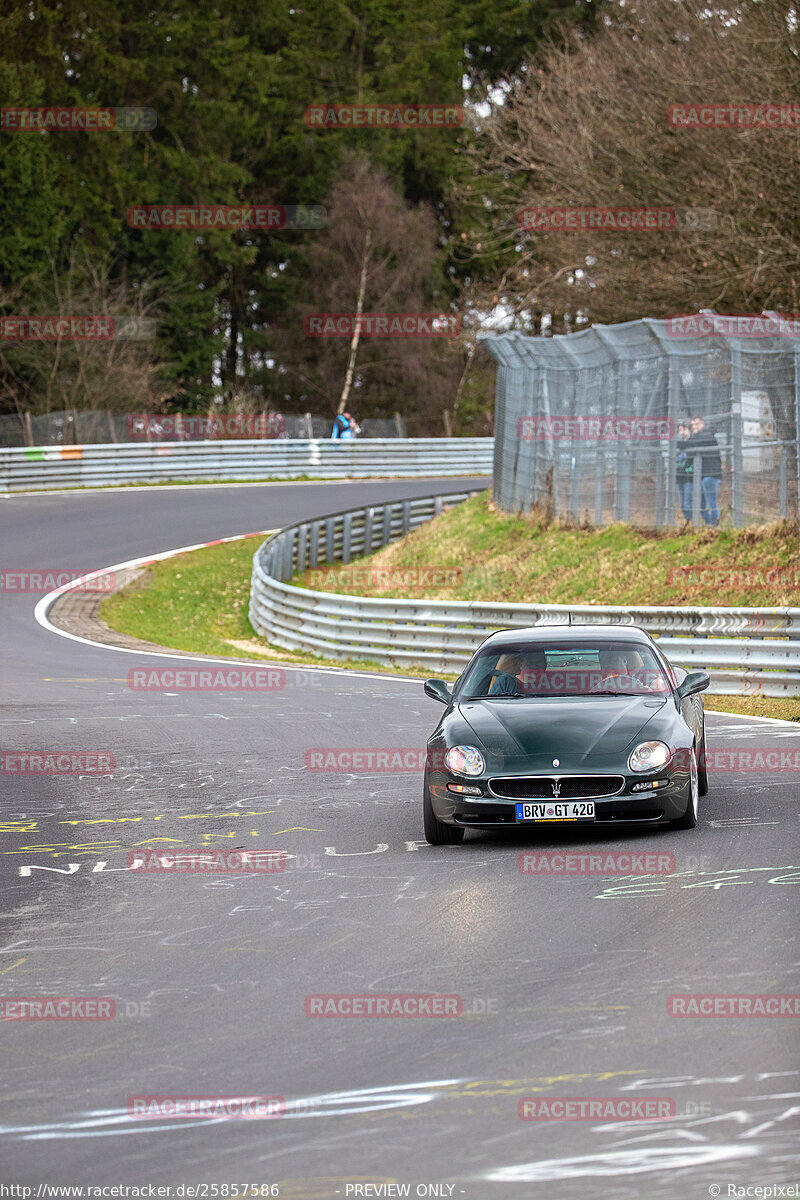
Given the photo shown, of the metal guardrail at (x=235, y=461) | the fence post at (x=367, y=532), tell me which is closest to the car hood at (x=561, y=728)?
the fence post at (x=367, y=532)

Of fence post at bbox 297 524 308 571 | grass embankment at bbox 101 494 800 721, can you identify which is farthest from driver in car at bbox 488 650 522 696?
fence post at bbox 297 524 308 571

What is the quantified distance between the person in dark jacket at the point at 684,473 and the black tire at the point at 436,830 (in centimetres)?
1401

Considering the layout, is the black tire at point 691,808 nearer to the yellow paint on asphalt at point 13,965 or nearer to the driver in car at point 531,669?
the driver in car at point 531,669

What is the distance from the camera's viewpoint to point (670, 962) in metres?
6.40

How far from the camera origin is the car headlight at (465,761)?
29.6 ft

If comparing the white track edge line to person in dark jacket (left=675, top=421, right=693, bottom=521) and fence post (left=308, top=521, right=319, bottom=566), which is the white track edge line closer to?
fence post (left=308, top=521, right=319, bottom=566)

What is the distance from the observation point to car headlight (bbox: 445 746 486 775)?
29.6 ft

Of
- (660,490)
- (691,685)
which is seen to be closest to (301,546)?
(660,490)

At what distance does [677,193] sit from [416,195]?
4448 cm

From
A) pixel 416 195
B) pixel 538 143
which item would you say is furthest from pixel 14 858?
pixel 416 195

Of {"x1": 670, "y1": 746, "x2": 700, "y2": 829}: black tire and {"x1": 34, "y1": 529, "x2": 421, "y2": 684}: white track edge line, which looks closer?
{"x1": 670, "y1": 746, "x2": 700, "y2": 829}: black tire

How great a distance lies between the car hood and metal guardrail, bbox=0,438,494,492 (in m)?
32.1

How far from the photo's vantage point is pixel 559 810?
888cm

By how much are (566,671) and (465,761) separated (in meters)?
1.51
